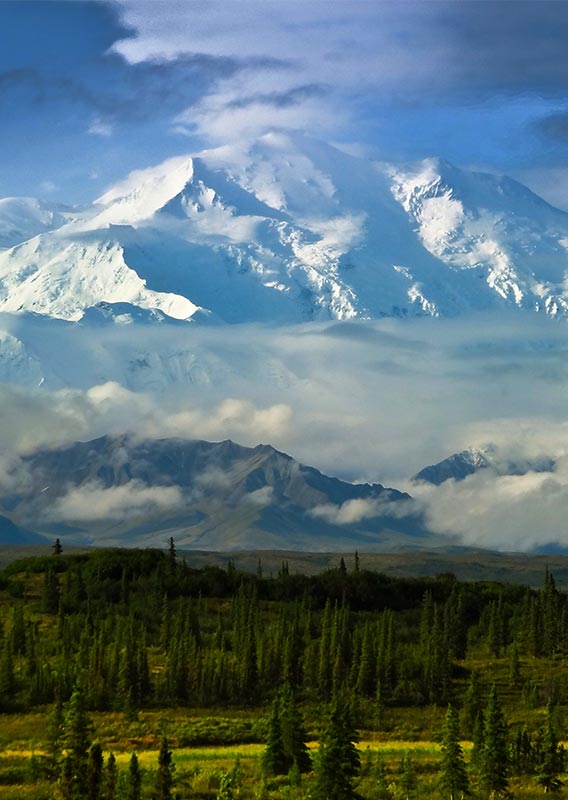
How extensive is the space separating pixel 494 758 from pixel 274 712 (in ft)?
63.1

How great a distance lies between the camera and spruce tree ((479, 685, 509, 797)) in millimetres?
88938

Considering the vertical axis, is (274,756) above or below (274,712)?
below

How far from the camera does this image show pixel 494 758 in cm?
8950

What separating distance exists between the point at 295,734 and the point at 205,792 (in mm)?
11854

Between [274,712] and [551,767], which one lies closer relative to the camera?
[551,767]

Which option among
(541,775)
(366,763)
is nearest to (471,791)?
(541,775)

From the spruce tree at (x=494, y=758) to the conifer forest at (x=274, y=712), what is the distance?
0.35 feet

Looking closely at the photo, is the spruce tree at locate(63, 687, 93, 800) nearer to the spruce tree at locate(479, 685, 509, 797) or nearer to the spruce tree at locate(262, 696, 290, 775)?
the spruce tree at locate(262, 696, 290, 775)

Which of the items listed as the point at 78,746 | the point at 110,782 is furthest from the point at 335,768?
the point at 78,746

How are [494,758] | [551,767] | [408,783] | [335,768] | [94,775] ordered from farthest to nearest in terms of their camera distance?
[551,767], [494,758], [408,783], [335,768], [94,775]

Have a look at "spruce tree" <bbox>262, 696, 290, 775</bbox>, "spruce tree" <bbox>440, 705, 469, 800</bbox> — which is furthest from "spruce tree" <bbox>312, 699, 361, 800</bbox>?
"spruce tree" <bbox>262, 696, 290, 775</bbox>

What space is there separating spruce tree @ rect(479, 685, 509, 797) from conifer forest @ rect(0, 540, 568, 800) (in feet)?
0.35

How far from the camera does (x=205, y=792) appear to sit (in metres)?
90.9

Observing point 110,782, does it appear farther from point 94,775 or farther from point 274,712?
point 274,712
